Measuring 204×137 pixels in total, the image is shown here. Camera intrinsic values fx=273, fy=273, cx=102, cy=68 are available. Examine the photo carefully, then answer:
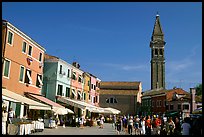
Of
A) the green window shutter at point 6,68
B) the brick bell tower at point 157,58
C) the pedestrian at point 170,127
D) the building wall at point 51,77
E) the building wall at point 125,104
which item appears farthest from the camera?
the brick bell tower at point 157,58

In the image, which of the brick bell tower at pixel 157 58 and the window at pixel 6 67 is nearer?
the window at pixel 6 67

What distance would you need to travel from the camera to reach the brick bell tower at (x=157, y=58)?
323 ft

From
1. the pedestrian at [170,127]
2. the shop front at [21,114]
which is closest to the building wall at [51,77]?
the shop front at [21,114]

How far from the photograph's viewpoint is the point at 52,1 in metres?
6.92

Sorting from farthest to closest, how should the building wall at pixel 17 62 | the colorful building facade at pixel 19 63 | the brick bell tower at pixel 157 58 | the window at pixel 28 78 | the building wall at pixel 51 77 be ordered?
1. the brick bell tower at pixel 157 58
2. the building wall at pixel 51 77
3. the window at pixel 28 78
4. the building wall at pixel 17 62
5. the colorful building facade at pixel 19 63

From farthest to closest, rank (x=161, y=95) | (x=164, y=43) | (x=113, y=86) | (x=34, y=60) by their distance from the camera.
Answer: (x=164, y=43) < (x=113, y=86) < (x=161, y=95) < (x=34, y=60)

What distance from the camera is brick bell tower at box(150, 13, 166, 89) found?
98500 millimetres

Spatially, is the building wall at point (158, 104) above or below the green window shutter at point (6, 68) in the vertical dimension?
below

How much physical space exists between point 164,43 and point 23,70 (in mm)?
86926

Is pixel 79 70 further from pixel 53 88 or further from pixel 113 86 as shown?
pixel 113 86

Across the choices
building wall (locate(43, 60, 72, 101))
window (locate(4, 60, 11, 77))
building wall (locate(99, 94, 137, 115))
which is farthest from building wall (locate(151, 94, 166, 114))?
window (locate(4, 60, 11, 77))

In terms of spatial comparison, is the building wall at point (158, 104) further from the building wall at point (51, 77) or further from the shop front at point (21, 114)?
the shop front at point (21, 114)

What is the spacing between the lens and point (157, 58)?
10362 centimetres

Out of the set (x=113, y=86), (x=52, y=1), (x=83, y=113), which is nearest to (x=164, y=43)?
(x=113, y=86)
